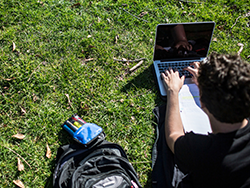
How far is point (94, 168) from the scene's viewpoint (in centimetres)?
258

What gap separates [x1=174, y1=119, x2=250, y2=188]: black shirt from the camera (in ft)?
5.80

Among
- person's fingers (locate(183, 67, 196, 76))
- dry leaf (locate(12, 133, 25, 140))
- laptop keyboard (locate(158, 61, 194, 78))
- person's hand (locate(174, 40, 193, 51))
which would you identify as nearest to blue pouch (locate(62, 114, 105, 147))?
dry leaf (locate(12, 133, 25, 140))

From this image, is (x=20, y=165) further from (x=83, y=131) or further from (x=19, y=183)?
(x=83, y=131)

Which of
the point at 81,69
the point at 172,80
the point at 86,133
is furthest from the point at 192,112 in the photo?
the point at 81,69

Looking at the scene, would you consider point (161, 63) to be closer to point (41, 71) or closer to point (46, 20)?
point (41, 71)

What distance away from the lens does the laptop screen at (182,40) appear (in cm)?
304

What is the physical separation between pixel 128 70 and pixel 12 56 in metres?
2.27

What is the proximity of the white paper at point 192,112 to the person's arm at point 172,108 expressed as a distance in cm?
21

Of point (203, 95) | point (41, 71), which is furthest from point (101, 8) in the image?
point (203, 95)

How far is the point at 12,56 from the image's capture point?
367 centimetres

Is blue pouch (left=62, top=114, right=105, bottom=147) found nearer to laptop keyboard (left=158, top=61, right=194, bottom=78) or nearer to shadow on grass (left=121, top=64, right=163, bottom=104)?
shadow on grass (left=121, top=64, right=163, bottom=104)

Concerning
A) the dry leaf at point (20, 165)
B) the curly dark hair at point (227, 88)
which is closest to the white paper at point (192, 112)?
the curly dark hair at point (227, 88)

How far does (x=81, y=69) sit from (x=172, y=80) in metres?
1.74

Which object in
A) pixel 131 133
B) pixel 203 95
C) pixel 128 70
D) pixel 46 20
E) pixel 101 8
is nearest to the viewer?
pixel 203 95
